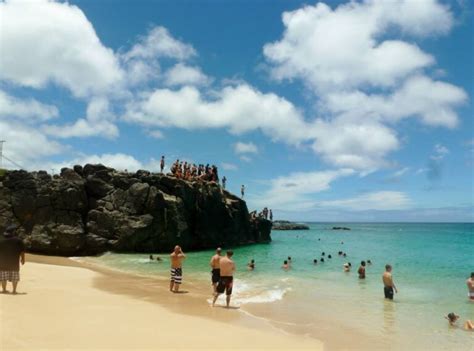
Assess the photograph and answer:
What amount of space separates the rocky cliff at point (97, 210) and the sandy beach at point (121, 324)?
2284 cm

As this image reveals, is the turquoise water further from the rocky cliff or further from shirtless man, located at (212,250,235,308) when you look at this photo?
the rocky cliff

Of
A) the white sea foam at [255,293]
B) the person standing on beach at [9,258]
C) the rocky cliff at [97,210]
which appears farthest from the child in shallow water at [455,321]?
the rocky cliff at [97,210]

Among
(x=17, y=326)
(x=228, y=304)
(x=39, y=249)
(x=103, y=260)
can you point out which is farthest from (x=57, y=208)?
(x=17, y=326)

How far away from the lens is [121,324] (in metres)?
10.1

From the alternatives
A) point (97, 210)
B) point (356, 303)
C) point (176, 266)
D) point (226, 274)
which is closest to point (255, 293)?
point (176, 266)

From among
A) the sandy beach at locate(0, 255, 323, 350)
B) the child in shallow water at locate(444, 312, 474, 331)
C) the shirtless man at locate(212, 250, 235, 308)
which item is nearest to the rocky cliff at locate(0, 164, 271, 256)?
the sandy beach at locate(0, 255, 323, 350)

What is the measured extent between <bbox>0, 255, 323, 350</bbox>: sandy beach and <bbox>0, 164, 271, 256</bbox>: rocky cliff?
22841 millimetres

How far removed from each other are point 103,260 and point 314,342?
26690mm

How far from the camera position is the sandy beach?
849 cm

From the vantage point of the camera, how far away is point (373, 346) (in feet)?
35.3

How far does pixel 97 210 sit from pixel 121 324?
30.5 meters

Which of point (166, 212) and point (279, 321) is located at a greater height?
point (166, 212)

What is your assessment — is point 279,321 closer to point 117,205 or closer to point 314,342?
point 314,342

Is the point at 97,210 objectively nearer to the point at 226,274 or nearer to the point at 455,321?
the point at 226,274
